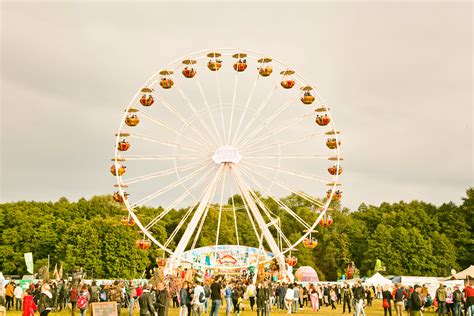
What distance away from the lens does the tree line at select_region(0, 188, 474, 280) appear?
84375 millimetres

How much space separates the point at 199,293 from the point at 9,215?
6786 cm

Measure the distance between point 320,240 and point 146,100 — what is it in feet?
180

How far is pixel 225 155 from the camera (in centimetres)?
4716

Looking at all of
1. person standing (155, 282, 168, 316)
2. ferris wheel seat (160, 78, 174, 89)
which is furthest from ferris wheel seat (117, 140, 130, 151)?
person standing (155, 282, 168, 316)

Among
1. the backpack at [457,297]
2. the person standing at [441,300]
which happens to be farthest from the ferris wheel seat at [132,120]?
the backpack at [457,297]

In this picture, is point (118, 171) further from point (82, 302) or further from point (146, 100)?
point (82, 302)

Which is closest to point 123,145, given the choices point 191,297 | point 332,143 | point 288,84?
point 288,84

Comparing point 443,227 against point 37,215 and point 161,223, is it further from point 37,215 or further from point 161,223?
point 37,215

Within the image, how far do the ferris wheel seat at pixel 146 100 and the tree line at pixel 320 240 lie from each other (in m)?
39.4

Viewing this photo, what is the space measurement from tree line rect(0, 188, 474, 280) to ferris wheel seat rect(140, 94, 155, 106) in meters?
39.4

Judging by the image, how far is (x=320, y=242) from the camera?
97.4 meters

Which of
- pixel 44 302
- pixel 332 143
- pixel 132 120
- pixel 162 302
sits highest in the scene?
pixel 132 120

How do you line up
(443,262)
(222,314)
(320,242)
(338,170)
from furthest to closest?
(320,242)
(443,262)
(338,170)
(222,314)

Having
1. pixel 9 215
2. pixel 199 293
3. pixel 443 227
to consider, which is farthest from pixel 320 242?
pixel 199 293
